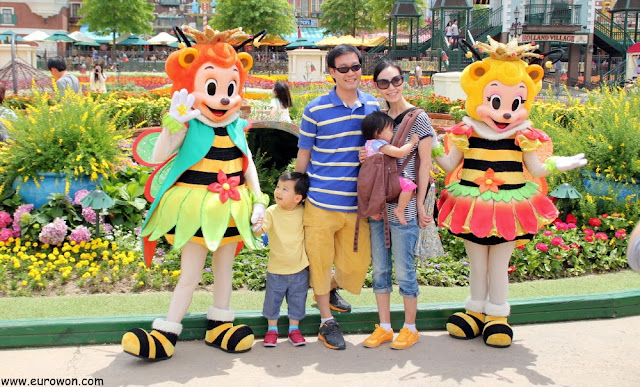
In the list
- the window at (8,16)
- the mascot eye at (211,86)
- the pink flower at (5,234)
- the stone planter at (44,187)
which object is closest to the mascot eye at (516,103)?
the mascot eye at (211,86)

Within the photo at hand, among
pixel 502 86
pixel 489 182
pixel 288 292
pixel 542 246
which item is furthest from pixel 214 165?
pixel 542 246

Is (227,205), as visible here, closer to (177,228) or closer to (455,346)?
(177,228)

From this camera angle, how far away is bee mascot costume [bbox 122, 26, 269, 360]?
3.64 meters

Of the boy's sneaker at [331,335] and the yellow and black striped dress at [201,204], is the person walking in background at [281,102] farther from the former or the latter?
the boy's sneaker at [331,335]

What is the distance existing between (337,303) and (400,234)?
663 mm

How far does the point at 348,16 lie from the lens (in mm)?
41344

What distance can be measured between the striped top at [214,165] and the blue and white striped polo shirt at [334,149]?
435 millimetres

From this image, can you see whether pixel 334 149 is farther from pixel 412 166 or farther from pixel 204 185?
pixel 204 185

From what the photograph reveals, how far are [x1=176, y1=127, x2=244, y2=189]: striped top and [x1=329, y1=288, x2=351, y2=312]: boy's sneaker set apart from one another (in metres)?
1.00

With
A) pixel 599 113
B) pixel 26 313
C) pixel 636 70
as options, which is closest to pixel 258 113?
pixel 599 113

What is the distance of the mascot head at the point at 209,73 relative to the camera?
3723 millimetres

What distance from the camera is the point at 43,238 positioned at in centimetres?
511

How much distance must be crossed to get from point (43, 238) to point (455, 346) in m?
3.08

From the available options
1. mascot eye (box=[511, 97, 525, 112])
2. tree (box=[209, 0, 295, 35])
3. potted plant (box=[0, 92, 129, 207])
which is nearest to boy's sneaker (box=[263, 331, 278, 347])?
mascot eye (box=[511, 97, 525, 112])
